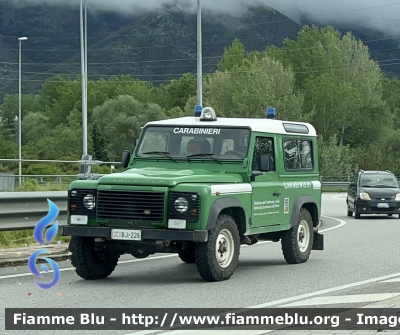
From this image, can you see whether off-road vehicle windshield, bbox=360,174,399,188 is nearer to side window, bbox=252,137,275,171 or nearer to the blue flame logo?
side window, bbox=252,137,275,171

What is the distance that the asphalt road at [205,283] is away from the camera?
10672mm

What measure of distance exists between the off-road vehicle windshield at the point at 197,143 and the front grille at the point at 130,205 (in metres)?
1.78

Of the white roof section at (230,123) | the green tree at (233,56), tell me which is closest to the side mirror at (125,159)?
the white roof section at (230,123)

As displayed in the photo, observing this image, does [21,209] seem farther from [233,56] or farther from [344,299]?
[233,56]

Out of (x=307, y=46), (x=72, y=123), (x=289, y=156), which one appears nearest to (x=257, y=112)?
(x=307, y=46)

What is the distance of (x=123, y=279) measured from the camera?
42.9ft

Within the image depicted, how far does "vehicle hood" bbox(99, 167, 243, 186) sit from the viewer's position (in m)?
12.3

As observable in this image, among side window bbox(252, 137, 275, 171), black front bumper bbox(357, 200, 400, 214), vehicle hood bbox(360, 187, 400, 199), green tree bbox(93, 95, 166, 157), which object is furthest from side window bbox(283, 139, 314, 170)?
green tree bbox(93, 95, 166, 157)

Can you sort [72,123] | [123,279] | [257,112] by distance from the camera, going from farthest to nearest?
[72,123] < [257,112] < [123,279]

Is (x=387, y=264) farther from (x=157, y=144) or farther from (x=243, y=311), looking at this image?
(x=243, y=311)

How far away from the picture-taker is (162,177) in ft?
40.8

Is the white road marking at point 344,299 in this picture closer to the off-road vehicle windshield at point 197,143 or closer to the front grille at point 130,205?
the front grille at point 130,205

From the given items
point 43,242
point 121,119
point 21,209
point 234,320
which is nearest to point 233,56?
point 121,119

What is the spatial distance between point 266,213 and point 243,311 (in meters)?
4.38
